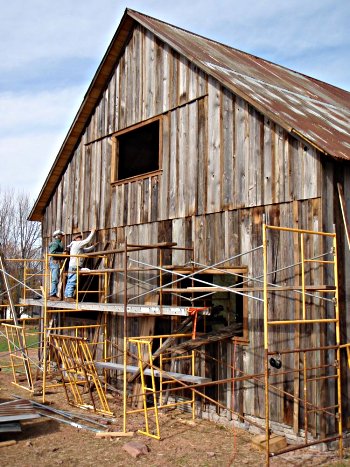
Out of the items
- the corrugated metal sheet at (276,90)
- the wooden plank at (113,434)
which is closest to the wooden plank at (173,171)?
the corrugated metal sheet at (276,90)

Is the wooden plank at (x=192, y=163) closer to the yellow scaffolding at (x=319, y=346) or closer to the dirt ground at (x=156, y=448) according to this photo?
the yellow scaffolding at (x=319, y=346)

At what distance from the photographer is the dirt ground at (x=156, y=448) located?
793 centimetres

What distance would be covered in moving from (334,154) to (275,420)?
14.4 ft

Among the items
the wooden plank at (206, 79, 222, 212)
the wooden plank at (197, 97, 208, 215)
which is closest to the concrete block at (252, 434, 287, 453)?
the wooden plank at (206, 79, 222, 212)

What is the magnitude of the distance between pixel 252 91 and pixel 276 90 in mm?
1623

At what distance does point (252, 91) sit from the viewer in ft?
32.8

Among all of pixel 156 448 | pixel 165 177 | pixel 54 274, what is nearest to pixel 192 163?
pixel 165 177

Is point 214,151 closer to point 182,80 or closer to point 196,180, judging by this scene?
point 196,180

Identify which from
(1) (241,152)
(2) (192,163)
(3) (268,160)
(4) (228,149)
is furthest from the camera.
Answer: (2) (192,163)

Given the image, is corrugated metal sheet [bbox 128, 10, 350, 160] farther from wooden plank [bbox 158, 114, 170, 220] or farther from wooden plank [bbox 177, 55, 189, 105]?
wooden plank [bbox 158, 114, 170, 220]

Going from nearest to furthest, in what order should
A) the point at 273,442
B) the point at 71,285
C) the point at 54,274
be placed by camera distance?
1. the point at 273,442
2. the point at 71,285
3. the point at 54,274

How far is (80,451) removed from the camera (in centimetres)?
848

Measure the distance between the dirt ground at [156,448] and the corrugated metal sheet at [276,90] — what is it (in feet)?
15.4

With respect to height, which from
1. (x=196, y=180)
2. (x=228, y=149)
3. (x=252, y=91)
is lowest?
(x=196, y=180)
